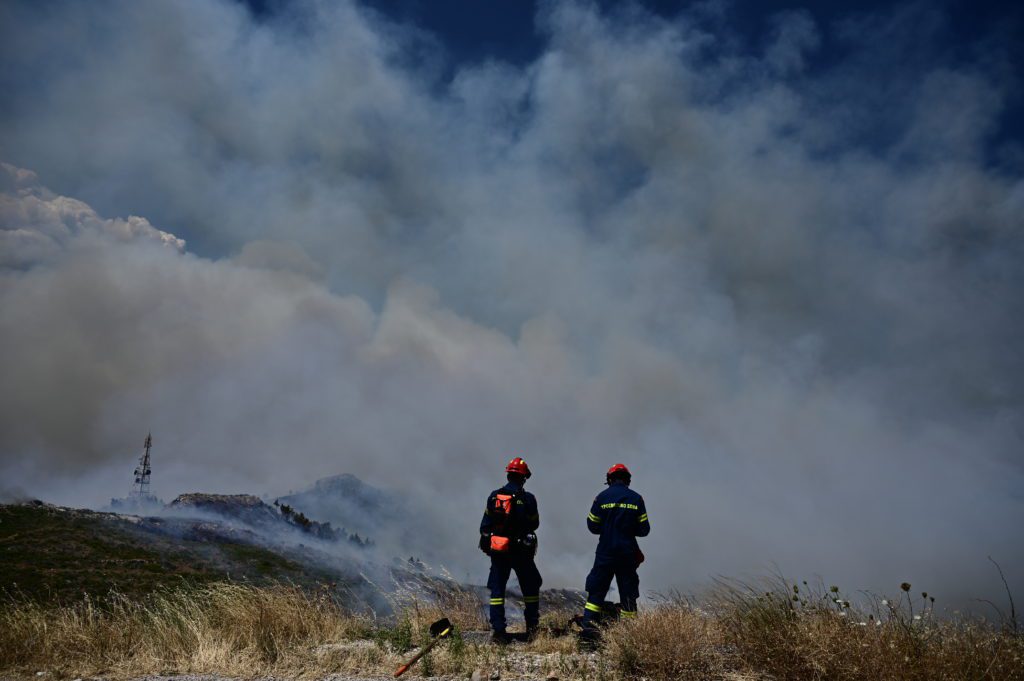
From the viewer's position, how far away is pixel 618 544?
329 inches

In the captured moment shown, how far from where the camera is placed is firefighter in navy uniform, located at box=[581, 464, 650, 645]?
8.26 meters

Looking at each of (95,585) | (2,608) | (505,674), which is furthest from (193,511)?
(505,674)

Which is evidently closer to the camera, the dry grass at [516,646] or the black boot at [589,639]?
the dry grass at [516,646]

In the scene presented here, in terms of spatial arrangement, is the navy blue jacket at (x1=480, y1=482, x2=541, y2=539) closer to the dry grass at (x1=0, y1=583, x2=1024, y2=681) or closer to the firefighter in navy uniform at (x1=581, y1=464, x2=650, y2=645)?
the firefighter in navy uniform at (x1=581, y1=464, x2=650, y2=645)

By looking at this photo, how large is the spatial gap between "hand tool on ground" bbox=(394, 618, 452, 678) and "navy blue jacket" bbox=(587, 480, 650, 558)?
225cm

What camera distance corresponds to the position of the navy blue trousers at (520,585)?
8398 mm

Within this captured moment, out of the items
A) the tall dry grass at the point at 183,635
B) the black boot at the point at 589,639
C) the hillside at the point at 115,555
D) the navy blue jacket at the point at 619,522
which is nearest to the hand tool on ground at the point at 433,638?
the tall dry grass at the point at 183,635

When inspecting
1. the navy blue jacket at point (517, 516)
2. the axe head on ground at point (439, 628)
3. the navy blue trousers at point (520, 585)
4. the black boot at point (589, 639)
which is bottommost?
the black boot at point (589, 639)

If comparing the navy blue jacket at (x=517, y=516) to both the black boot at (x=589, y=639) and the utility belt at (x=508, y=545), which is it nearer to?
the utility belt at (x=508, y=545)

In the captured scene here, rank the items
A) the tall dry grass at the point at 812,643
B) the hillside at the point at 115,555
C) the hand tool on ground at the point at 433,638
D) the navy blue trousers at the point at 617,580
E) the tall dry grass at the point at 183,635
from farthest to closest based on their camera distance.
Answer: the hillside at the point at 115,555, the navy blue trousers at the point at 617,580, the tall dry grass at the point at 183,635, the hand tool on ground at the point at 433,638, the tall dry grass at the point at 812,643

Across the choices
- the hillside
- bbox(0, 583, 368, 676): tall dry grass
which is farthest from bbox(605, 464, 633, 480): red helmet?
the hillside

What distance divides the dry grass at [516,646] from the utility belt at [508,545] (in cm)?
117

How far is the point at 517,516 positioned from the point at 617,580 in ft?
5.41

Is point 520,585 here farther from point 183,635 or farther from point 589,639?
point 183,635
